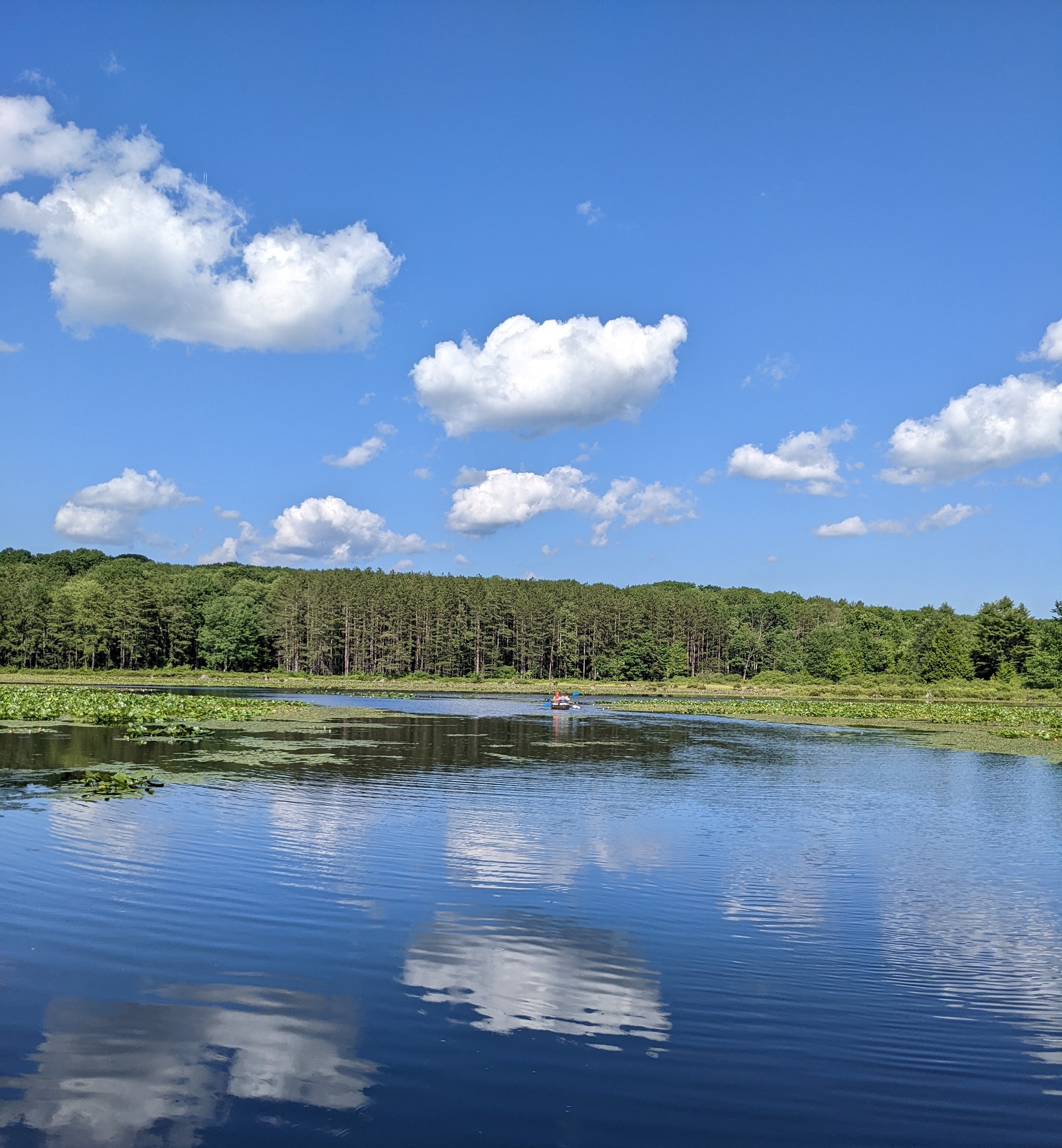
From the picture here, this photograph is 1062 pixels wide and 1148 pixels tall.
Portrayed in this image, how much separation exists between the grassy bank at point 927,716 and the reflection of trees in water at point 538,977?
1532 inches

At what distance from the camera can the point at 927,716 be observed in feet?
237

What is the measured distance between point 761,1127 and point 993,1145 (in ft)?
6.71

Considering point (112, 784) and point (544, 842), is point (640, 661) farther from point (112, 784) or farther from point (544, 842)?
point (544, 842)

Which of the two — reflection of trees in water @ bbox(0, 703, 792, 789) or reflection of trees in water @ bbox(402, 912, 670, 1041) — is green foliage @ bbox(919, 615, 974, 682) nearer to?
reflection of trees in water @ bbox(0, 703, 792, 789)

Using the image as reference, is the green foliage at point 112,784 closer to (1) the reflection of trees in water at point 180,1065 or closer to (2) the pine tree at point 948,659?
(1) the reflection of trees in water at point 180,1065

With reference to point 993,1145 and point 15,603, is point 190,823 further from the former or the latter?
point 15,603

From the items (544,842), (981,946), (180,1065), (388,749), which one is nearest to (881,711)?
(388,749)

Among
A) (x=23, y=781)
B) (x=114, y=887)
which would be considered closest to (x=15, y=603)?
(x=23, y=781)

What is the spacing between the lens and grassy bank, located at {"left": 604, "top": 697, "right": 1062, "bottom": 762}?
51.6 meters

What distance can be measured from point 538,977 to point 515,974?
33 cm

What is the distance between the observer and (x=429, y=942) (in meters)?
12.7

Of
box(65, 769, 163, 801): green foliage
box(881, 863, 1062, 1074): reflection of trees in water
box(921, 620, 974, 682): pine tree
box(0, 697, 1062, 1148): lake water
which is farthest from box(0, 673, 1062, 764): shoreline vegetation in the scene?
box(881, 863, 1062, 1074): reflection of trees in water

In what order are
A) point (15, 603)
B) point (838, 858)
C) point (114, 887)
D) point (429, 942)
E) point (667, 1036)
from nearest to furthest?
point (667, 1036) → point (429, 942) → point (114, 887) → point (838, 858) → point (15, 603)

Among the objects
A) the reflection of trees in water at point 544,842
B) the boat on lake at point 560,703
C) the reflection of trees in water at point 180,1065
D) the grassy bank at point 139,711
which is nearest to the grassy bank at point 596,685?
the boat on lake at point 560,703
